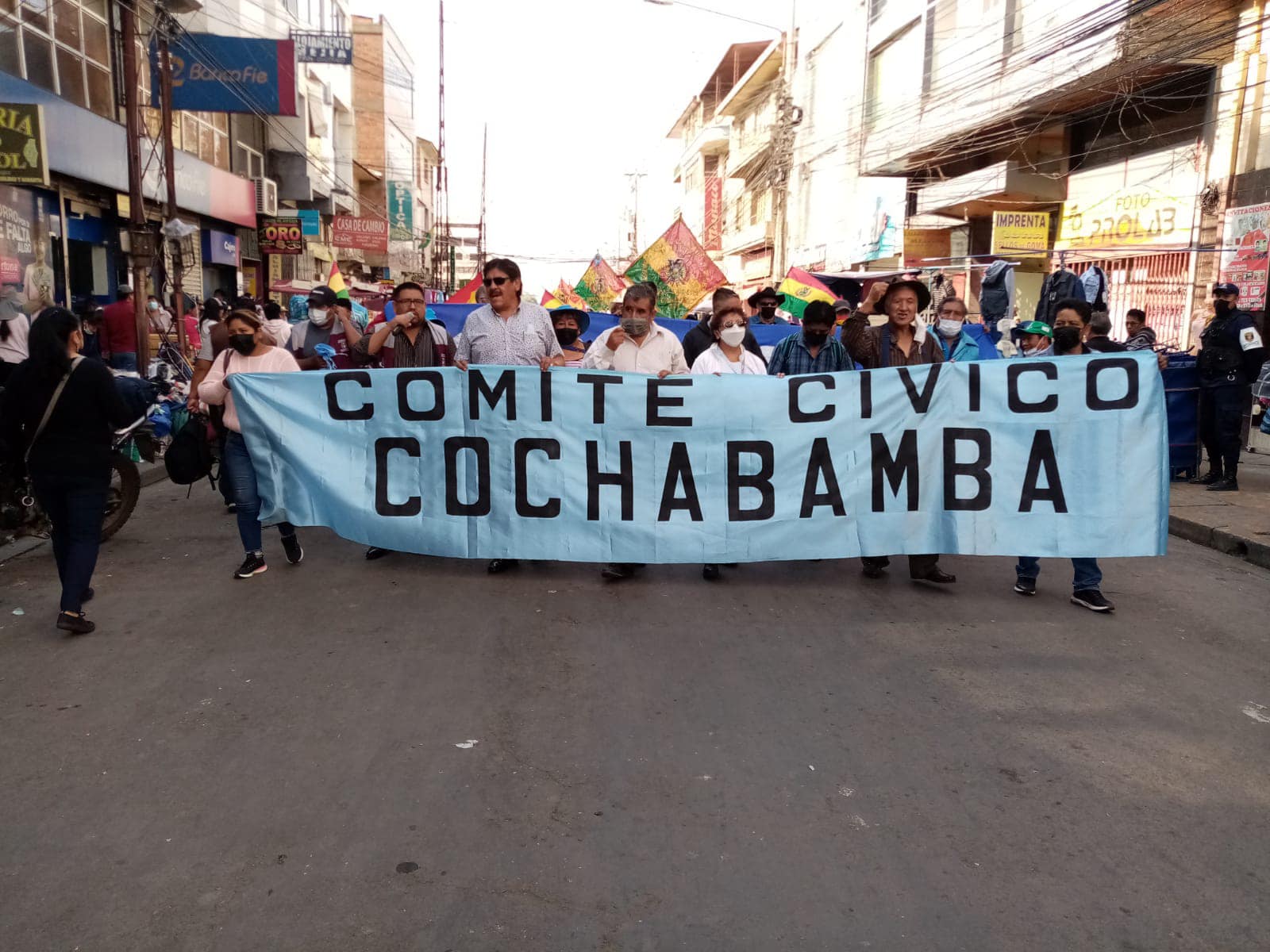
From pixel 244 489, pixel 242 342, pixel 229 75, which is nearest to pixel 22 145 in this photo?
pixel 229 75

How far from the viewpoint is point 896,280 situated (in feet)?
21.4

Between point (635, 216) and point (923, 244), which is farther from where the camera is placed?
point (635, 216)

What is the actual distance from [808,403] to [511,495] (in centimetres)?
193

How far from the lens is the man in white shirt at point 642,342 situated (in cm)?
655

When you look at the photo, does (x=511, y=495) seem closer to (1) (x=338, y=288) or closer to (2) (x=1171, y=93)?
(1) (x=338, y=288)

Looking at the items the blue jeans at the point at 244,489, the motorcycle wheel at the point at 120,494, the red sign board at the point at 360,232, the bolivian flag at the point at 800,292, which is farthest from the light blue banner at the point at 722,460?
the red sign board at the point at 360,232

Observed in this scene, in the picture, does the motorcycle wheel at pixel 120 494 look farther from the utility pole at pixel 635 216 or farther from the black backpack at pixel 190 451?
the utility pole at pixel 635 216

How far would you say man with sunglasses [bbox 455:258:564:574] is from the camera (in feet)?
22.2

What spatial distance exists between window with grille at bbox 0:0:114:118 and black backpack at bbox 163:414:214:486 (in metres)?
11.6

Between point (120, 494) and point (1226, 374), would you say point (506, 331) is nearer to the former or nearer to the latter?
point (120, 494)

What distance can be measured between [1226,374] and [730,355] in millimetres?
5811

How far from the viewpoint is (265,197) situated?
92.1 feet

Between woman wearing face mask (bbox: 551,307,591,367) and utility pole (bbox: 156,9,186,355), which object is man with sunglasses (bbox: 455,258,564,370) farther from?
utility pole (bbox: 156,9,186,355)

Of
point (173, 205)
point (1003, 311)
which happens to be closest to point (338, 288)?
point (173, 205)
